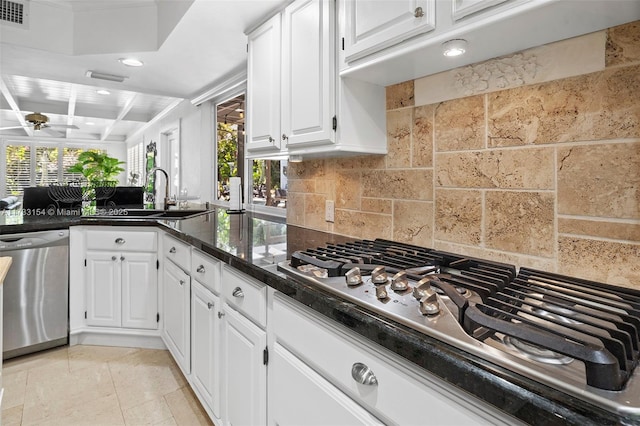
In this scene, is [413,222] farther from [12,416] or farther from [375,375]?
[12,416]

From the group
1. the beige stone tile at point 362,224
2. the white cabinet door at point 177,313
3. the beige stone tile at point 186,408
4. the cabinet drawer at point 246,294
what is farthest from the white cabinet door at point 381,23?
the beige stone tile at point 186,408

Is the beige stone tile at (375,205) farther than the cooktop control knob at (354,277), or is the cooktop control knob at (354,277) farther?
the beige stone tile at (375,205)

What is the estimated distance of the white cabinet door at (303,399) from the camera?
2.87ft

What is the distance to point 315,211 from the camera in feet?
7.04

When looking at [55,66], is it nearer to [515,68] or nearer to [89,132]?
[515,68]

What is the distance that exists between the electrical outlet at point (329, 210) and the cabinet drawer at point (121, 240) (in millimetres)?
1314

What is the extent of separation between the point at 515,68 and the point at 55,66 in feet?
11.0

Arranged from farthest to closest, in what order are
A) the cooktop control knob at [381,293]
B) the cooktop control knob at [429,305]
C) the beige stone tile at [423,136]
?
the beige stone tile at [423,136] < the cooktop control knob at [381,293] < the cooktop control knob at [429,305]

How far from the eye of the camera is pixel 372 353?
81 centimetres

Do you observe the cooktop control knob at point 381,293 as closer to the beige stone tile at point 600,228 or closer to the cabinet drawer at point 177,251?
the beige stone tile at point 600,228

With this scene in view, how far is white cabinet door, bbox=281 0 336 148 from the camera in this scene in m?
1.55

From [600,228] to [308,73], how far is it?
4.15ft

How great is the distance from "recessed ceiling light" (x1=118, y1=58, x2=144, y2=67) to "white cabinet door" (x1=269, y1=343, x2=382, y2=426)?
103 inches

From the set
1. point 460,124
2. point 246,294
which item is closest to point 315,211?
point 246,294
